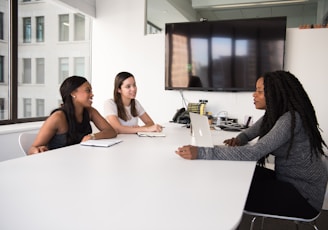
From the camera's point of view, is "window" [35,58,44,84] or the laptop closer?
the laptop

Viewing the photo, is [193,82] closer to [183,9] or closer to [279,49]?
[279,49]

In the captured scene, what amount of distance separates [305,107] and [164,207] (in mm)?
993

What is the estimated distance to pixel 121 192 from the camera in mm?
931

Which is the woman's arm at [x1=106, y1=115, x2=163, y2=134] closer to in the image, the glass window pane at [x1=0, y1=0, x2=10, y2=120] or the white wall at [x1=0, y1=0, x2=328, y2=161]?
the white wall at [x1=0, y1=0, x2=328, y2=161]

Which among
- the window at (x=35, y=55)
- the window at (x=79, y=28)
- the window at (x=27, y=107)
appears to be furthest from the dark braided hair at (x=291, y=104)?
the window at (x=79, y=28)

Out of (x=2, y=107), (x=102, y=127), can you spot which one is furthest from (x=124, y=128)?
(x=2, y=107)

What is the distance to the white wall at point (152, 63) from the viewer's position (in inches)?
126

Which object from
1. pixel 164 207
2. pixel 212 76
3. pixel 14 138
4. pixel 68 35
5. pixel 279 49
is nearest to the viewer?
pixel 164 207

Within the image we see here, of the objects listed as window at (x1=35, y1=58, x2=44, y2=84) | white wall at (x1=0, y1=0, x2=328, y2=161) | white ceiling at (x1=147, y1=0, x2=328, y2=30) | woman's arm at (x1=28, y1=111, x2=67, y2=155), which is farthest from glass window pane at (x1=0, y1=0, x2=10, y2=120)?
white ceiling at (x1=147, y1=0, x2=328, y2=30)

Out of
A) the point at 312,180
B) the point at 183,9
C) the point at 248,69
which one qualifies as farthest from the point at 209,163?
the point at 183,9

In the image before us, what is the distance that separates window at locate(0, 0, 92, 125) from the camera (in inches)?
124

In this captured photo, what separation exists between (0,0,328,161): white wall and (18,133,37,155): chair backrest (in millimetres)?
1298

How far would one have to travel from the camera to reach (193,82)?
11.8 ft

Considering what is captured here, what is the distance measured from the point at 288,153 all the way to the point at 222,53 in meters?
2.22
